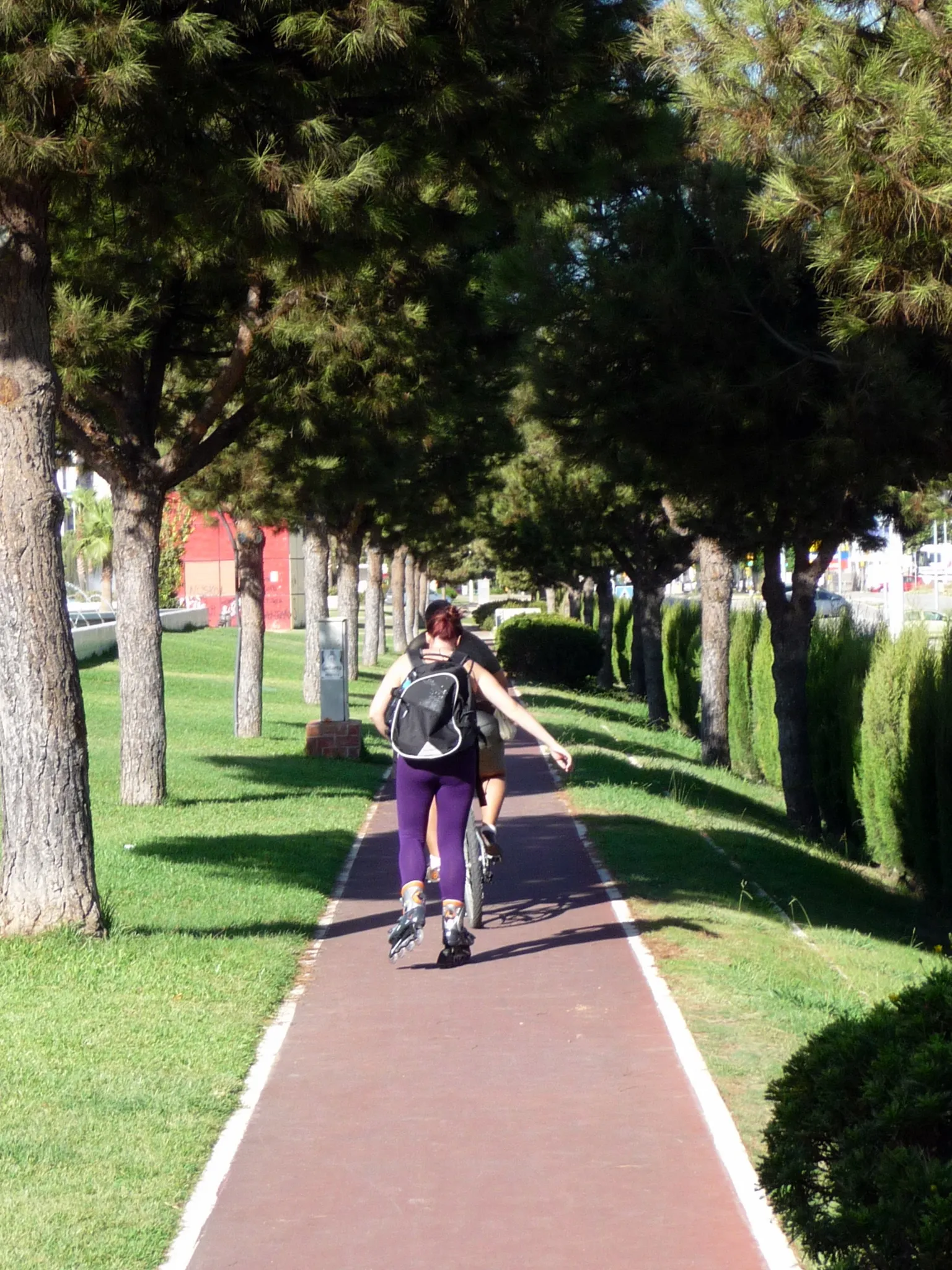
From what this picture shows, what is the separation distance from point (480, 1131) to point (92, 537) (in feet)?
188

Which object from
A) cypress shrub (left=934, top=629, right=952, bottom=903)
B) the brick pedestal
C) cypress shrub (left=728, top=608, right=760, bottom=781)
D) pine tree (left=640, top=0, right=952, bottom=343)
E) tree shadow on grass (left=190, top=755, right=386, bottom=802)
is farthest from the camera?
cypress shrub (left=728, top=608, right=760, bottom=781)

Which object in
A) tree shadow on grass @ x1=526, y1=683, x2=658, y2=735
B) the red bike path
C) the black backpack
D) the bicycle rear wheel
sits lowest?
tree shadow on grass @ x1=526, y1=683, x2=658, y2=735

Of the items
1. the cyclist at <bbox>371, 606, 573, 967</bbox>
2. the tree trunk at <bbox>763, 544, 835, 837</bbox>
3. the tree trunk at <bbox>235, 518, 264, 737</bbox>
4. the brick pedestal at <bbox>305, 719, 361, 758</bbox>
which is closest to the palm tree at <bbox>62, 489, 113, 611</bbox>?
the tree trunk at <bbox>235, 518, 264, 737</bbox>

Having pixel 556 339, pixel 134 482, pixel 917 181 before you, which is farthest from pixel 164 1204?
pixel 134 482

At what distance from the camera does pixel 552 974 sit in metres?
7.26

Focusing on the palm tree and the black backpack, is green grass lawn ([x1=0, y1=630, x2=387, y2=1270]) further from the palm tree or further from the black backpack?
the palm tree

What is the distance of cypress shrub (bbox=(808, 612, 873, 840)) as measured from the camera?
16969 millimetres

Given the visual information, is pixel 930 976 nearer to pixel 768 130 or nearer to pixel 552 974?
pixel 552 974

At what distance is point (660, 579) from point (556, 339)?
55.7 feet

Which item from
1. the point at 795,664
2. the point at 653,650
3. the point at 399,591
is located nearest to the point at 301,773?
the point at 795,664

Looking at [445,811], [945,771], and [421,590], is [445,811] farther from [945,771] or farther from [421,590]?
[421,590]

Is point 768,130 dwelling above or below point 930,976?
above

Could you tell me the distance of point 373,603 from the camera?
36312mm

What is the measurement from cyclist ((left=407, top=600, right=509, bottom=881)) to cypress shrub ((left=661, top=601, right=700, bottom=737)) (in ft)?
62.9
